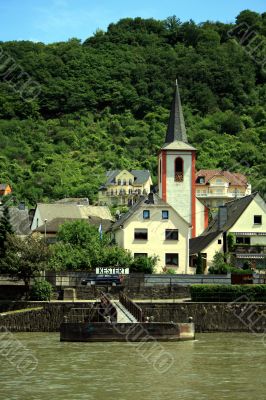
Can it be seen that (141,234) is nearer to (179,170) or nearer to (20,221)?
(179,170)

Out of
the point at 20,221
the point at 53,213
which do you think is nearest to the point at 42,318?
the point at 53,213

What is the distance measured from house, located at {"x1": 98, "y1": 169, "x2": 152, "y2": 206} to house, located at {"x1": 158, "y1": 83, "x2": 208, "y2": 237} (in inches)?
2908

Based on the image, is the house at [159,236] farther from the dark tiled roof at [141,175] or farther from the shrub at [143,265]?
the dark tiled roof at [141,175]

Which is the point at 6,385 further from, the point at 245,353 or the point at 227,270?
the point at 227,270

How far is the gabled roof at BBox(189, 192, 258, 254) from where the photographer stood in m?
85.2

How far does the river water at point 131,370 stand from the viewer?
3625cm

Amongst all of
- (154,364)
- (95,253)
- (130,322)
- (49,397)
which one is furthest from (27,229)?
(49,397)

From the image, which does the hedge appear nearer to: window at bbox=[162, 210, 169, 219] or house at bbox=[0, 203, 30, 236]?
window at bbox=[162, 210, 169, 219]

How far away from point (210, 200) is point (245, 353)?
355 ft

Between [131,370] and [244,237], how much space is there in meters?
44.1

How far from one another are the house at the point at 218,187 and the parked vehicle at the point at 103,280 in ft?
280

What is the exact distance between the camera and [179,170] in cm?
9606

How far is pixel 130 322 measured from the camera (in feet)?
172

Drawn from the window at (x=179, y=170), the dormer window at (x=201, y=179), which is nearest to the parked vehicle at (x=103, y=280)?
the window at (x=179, y=170)
